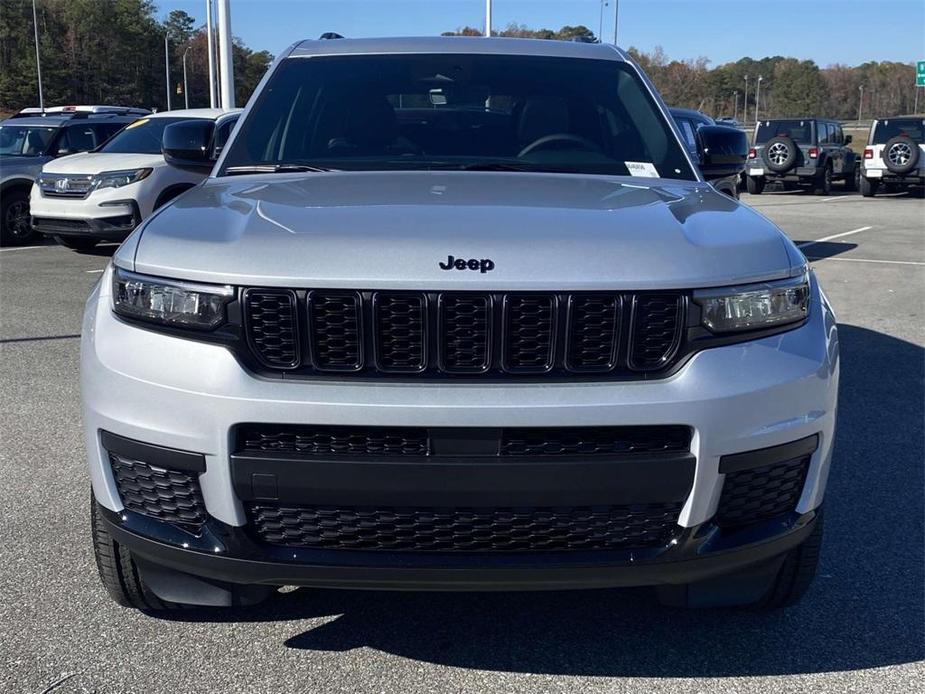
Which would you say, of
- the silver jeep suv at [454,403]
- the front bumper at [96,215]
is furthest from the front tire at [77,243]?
the silver jeep suv at [454,403]

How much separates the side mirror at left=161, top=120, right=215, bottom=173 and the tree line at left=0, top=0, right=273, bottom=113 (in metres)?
79.4

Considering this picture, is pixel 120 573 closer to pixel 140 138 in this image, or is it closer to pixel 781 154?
pixel 140 138

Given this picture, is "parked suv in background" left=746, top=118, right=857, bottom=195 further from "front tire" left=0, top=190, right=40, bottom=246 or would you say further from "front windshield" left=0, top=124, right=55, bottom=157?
"front tire" left=0, top=190, right=40, bottom=246

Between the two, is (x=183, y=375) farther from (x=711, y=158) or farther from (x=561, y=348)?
(x=711, y=158)

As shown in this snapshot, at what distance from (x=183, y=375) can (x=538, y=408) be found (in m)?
0.85

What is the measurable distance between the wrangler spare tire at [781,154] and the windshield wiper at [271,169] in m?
21.4

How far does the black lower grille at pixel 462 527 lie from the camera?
2430mm

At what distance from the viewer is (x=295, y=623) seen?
3.10 m

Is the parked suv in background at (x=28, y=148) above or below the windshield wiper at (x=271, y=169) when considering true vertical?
below

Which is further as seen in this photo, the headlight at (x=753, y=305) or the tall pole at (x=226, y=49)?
the tall pole at (x=226, y=49)

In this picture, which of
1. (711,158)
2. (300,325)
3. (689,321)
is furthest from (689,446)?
(711,158)

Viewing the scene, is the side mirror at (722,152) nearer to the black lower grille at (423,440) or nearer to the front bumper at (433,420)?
the front bumper at (433,420)

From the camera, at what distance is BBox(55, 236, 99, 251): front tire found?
41.4 ft

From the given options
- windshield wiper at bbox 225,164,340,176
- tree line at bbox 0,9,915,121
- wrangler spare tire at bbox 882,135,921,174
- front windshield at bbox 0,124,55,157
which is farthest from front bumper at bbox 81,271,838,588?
tree line at bbox 0,9,915,121
